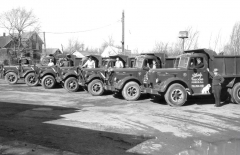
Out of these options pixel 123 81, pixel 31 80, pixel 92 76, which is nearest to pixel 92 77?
pixel 92 76

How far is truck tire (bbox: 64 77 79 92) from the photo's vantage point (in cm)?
1597

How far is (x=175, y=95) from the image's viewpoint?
10.9 meters

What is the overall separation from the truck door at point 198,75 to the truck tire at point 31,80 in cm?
1201

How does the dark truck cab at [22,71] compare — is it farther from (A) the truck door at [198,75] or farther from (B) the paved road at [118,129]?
(A) the truck door at [198,75]

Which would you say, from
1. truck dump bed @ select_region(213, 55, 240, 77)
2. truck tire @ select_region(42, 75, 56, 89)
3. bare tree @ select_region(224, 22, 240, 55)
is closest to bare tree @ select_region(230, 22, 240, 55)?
bare tree @ select_region(224, 22, 240, 55)

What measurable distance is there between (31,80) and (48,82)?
8.28 ft

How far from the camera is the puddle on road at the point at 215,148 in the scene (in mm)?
5391

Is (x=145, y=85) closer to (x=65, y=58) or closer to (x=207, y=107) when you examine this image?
(x=207, y=107)

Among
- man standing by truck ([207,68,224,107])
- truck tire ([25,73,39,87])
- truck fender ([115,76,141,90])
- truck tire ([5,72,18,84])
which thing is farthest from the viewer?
truck tire ([5,72,18,84])

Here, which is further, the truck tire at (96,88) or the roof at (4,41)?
the roof at (4,41)

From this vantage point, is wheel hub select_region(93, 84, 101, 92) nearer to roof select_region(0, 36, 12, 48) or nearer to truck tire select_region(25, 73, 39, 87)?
truck tire select_region(25, 73, 39, 87)

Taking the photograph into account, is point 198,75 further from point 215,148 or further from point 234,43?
point 234,43

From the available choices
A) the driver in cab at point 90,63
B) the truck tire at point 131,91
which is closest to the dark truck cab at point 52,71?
the driver in cab at point 90,63

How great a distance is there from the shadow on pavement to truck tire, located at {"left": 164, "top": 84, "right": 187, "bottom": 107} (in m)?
4.49
